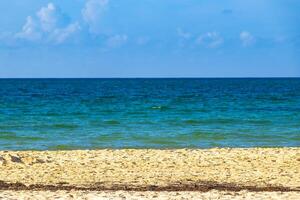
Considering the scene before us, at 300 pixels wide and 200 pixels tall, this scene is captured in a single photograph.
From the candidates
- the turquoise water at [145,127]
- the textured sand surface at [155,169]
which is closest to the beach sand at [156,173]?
the textured sand surface at [155,169]

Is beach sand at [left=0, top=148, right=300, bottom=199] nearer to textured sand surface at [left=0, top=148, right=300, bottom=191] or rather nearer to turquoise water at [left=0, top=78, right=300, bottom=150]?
textured sand surface at [left=0, top=148, right=300, bottom=191]

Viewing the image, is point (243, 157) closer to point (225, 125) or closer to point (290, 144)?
point (290, 144)

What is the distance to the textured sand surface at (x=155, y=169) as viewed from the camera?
607 inches

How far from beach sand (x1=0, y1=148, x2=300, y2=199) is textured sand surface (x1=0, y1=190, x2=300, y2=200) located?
19 millimetres

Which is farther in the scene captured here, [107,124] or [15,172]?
[107,124]

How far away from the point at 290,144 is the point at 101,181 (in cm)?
1397

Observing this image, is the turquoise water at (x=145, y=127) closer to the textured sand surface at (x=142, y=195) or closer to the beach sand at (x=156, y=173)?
the beach sand at (x=156, y=173)

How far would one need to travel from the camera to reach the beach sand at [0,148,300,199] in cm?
1391

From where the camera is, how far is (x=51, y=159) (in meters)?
20.1

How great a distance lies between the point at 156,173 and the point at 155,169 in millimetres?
766

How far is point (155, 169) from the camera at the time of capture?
18.1 meters

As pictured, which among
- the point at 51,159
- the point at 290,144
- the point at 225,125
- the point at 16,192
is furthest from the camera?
the point at 225,125

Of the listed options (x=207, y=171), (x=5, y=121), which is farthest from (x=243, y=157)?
(x=5, y=121)

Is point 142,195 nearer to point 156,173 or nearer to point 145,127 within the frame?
point 156,173
